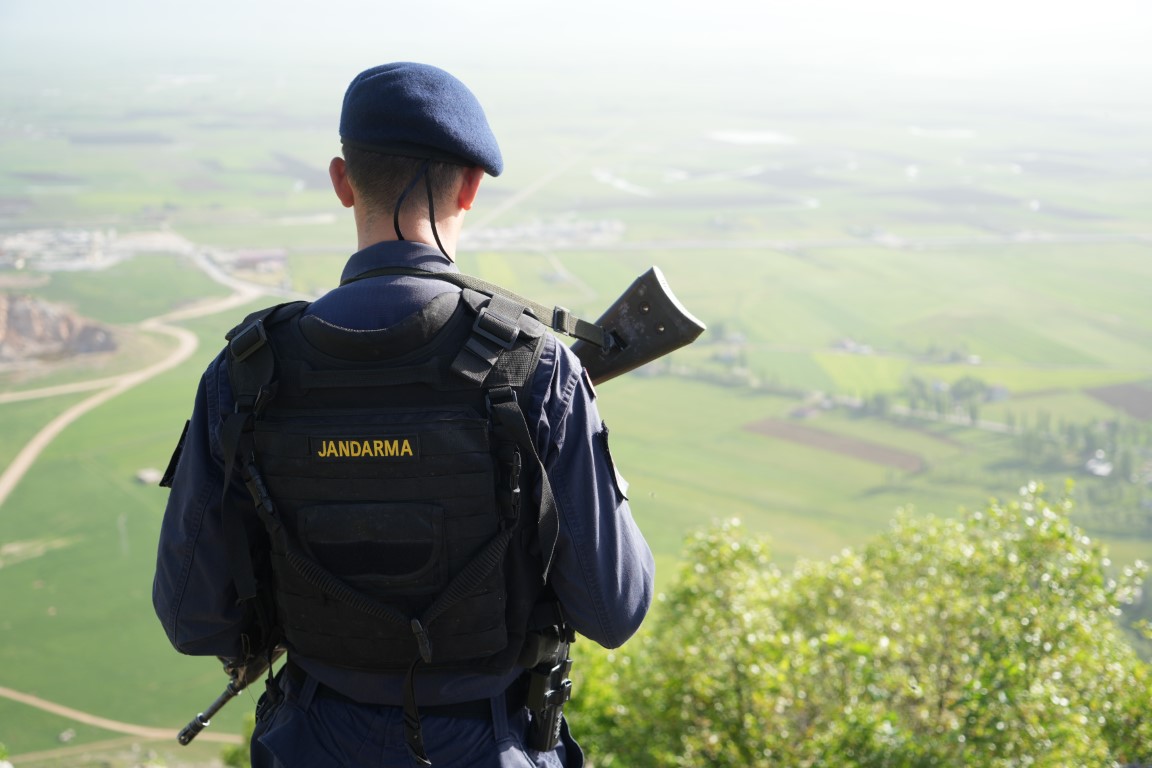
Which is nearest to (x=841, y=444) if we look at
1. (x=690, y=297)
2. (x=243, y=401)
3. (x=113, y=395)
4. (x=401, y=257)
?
(x=690, y=297)

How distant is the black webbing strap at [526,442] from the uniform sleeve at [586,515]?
0.03 m

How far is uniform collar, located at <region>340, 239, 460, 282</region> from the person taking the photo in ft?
7.23

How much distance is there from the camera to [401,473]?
7.00 ft

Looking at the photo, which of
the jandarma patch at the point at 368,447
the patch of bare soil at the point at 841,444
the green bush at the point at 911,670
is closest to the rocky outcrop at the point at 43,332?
the patch of bare soil at the point at 841,444

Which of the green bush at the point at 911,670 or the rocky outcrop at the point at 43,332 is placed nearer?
the green bush at the point at 911,670

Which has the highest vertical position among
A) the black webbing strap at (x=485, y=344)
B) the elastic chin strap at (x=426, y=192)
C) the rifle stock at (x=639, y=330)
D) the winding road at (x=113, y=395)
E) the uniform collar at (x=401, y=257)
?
the elastic chin strap at (x=426, y=192)

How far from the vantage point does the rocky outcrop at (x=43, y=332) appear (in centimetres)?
6444

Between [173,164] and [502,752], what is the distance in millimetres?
110245

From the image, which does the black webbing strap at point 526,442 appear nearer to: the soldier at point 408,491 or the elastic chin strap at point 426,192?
the soldier at point 408,491

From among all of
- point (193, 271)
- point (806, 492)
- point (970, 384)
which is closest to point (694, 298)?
point (970, 384)

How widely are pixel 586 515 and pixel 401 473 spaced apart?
0.41 m

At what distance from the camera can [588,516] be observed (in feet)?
6.96

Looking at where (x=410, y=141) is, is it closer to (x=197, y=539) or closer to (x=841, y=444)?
(x=197, y=539)

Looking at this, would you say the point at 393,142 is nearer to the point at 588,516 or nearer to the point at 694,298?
the point at 588,516
